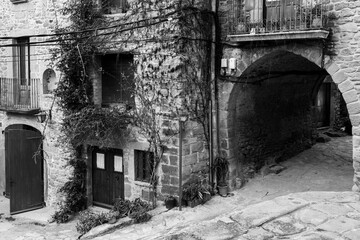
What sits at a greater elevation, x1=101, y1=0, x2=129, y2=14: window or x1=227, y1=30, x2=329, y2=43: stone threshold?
x1=101, y1=0, x2=129, y2=14: window

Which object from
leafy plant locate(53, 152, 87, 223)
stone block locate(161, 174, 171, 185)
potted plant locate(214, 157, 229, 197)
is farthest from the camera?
leafy plant locate(53, 152, 87, 223)

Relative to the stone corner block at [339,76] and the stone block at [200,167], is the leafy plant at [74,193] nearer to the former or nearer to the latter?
the stone block at [200,167]

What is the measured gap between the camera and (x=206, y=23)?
10250 millimetres

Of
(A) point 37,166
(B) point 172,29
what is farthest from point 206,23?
(A) point 37,166

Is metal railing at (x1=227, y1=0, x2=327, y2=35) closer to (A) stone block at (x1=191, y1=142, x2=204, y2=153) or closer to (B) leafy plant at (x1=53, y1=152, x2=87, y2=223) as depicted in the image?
(A) stone block at (x1=191, y1=142, x2=204, y2=153)

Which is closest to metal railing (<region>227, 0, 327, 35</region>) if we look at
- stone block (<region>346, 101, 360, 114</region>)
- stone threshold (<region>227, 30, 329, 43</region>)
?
stone threshold (<region>227, 30, 329, 43</region>)

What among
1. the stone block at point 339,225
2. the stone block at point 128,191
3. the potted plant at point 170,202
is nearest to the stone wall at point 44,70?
the stone block at point 128,191

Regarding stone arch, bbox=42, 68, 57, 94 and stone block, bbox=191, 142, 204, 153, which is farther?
stone arch, bbox=42, 68, 57, 94

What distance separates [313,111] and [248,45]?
594 cm

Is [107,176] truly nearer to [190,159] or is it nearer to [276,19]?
[190,159]

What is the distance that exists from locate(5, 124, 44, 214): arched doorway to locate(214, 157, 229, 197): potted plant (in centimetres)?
506

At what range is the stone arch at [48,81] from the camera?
12.4m

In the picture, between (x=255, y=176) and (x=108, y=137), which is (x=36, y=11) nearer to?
(x=108, y=137)

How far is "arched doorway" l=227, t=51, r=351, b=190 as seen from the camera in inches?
424
